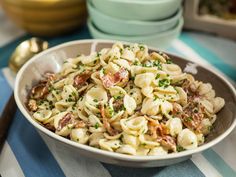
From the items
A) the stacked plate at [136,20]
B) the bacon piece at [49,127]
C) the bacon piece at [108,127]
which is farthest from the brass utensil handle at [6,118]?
the stacked plate at [136,20]

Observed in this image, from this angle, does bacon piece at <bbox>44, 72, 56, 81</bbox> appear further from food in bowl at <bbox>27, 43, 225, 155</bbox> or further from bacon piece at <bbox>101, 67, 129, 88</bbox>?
bacon piece at <bbox>101, 67, 129, 88</bbox>

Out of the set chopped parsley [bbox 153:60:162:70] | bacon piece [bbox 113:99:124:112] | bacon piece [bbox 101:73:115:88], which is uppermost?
bacon piece [bbox 101:73:115:88]

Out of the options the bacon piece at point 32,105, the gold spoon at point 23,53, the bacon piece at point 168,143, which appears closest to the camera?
the bacon piece at point 168,143

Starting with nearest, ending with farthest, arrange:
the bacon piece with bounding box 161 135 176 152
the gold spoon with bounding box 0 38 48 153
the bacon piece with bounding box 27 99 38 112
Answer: the bacon piece with bounding box 161 135 176 152 < the bacon piece with bounding box 27 99 38 112 < the gold spoon with bounding box 0 38 48 153

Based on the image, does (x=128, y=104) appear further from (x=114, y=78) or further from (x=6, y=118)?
(x=6, y=118)

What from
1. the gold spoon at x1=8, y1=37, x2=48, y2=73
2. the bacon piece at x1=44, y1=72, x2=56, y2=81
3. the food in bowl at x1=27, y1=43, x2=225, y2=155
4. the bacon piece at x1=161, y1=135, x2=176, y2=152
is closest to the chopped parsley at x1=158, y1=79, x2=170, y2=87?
the food in bowl at x1=27, y1=43, x2=225, y2=155

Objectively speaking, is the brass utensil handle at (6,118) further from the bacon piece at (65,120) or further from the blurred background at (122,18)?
the blurred background at (122,18)

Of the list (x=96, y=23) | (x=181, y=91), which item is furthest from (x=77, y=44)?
(x=181, y=91)
